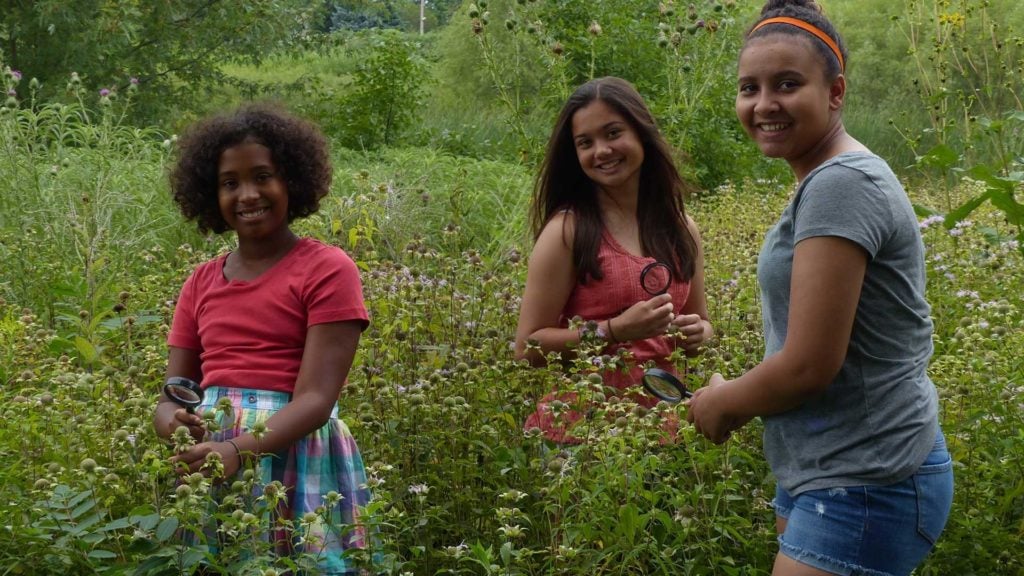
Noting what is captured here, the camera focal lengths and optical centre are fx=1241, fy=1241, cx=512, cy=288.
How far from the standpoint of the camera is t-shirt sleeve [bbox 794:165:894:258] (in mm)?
2086

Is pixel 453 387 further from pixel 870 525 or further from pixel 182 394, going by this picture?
pixel 870 525

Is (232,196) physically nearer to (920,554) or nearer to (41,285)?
(920,554)

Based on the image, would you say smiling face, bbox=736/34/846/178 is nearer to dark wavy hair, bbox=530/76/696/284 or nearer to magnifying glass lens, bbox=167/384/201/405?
dark wavy hair, bbox=530/76/696/284

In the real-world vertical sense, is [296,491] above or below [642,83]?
below

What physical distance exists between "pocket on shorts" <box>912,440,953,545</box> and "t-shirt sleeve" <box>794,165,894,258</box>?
1.37 feet

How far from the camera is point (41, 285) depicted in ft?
18.0

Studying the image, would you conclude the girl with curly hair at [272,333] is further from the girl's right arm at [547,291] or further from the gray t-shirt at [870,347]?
the gray t-shirt at [870,347]

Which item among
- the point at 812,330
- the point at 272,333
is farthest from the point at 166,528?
the point at 812,330

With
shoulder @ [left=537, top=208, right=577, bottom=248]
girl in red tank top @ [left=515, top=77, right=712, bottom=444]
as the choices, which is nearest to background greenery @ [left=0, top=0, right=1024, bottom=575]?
girl in red tank top @ [left=515, top=77, right=712, bottom=444]

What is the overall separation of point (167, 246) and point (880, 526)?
5.23 meters

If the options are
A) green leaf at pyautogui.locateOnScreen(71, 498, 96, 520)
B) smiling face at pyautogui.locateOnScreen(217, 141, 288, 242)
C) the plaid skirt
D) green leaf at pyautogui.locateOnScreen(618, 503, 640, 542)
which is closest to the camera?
green leaf at pyautogui.locateOnScreen(71, 498, 96, 520)

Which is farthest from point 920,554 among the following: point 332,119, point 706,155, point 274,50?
point 274,50

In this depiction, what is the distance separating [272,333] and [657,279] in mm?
1077

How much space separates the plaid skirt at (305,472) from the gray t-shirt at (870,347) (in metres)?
1.13
